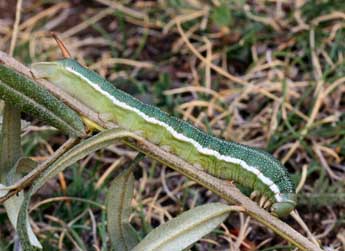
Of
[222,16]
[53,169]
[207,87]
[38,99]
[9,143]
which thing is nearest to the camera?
[53,169]

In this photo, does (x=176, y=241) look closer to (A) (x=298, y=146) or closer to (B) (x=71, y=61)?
(B) (x=71, y=61)

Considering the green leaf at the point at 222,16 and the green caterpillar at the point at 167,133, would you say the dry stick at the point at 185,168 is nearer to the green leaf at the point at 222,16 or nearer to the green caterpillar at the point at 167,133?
the green caterpillar at the point at 167,133

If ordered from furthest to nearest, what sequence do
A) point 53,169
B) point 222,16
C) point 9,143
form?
point 222,16
point 9,143
point 53,169

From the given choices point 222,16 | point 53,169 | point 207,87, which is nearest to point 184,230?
point 53,169

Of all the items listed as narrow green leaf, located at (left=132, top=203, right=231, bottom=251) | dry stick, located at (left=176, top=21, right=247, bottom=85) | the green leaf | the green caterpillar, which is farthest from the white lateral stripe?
the green leaf

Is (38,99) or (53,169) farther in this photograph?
(38,99)

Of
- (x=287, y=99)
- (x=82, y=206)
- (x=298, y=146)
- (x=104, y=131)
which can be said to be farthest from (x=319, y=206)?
(x=104, y=131)

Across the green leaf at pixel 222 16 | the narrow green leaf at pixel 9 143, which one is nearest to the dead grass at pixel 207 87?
the green leaf at pixel 222 16

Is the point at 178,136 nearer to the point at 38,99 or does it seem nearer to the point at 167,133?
the point at 167,133
